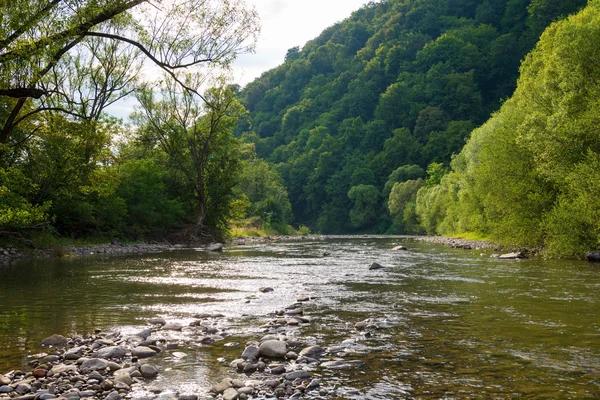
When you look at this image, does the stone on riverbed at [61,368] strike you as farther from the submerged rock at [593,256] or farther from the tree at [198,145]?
the tree at [198,145]

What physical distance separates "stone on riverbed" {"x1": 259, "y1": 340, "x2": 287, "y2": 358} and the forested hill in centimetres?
9515

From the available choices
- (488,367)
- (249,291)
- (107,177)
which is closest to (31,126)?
(107,177)

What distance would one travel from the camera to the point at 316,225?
466 feet

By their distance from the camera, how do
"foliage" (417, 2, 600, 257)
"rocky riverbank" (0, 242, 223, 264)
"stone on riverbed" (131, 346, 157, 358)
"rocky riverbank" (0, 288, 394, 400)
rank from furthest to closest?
"rocky riverbank" (0, 242, 223, 264)
"foliage" (417, 2, 600, 257)
"stone on riverbed" (131, 346, 157, 358)
"rocky riverbank" (0, 288, 394, 400)

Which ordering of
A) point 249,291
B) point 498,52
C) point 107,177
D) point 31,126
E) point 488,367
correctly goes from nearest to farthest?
point 488,367
point 249,291
point 31,126
point 107,177
point 498,52

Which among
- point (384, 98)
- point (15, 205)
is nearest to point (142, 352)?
point (15, 205)

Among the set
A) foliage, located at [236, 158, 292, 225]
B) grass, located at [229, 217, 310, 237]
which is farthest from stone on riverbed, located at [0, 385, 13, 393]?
foliage, located at [236, 158, 292, 225]

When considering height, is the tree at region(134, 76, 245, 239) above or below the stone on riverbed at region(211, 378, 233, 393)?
above

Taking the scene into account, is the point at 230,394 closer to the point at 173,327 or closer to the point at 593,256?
the point at 173,327

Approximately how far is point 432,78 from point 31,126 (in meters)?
115

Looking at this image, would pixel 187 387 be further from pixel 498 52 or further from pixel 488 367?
pixel 498 52

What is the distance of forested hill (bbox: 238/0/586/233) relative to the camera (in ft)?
400

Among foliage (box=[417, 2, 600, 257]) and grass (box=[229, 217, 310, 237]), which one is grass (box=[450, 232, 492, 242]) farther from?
grass (box=[229, 217, 310, 237])

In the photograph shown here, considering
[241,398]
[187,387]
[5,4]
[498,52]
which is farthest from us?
[498,52]
